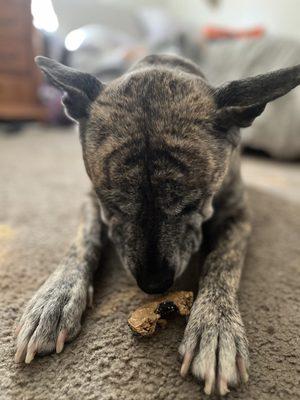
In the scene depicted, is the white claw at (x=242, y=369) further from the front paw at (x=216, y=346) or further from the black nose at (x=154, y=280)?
the black nose at (x=154, y=280)

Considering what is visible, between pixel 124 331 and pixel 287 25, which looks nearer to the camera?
pixel 124 331

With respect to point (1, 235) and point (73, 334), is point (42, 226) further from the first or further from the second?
point (73, 334)

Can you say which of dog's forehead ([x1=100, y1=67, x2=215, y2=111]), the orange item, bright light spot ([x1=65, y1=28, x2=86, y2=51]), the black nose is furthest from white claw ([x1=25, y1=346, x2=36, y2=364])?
bright light spot ([x1=65, y1=28, x2=86, y2=51])

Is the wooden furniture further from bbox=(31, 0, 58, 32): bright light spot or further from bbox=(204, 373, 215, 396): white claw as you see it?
bbox=(204, 373, 215, 396): white claw

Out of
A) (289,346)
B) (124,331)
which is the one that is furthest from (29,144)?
(289,346)

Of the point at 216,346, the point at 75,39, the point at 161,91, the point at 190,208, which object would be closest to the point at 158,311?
the point at 216,346

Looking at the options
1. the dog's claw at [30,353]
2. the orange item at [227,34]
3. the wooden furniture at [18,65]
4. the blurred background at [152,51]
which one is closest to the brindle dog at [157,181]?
the dog's claw at [30,353]
